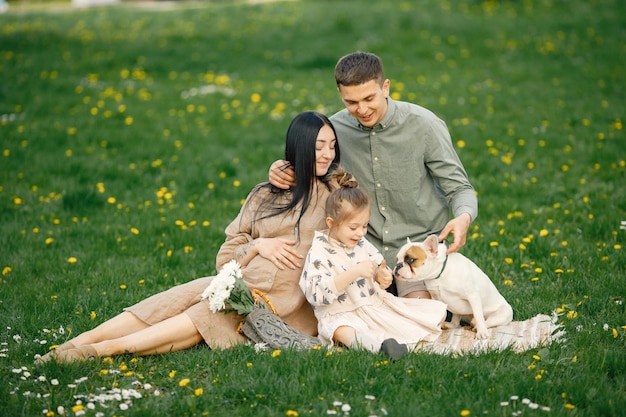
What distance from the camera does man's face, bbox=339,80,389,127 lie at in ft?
16.3

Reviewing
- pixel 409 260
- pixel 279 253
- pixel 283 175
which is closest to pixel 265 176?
pixel 283 175

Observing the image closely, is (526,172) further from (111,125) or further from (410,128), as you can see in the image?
(111,125)

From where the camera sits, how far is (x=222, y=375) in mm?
4250

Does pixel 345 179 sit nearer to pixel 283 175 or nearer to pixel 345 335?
pixel 283 175

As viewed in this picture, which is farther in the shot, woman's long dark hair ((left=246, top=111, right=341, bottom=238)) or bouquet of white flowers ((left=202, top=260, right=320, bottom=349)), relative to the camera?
woman's long dark hair ((left=246, top=111, right=341, bottom=238))

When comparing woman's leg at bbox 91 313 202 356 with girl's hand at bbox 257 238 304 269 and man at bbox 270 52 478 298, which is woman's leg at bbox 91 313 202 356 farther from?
man at bbox 270 52 478 298

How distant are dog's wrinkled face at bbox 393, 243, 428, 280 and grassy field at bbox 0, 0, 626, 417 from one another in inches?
22.8

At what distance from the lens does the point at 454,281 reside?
4.79 meters

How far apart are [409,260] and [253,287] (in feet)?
3.39

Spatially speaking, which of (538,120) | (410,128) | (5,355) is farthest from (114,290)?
(538,120)

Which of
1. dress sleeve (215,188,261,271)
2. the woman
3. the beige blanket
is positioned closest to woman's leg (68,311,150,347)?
the woman

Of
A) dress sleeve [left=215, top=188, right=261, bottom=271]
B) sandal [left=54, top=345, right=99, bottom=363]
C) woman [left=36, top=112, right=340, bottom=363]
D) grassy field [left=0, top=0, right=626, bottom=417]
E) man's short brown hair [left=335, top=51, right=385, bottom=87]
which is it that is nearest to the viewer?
grassy field [left=0, top=0, right=626, bottom=417]

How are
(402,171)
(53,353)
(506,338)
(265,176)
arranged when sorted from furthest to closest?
1. (265,176)
2. (402,171)
3. (506,338)
4. (53,353)

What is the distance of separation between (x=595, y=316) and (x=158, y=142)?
613cm
